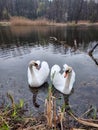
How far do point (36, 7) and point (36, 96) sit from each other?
65.1 m

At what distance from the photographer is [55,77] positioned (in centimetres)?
989

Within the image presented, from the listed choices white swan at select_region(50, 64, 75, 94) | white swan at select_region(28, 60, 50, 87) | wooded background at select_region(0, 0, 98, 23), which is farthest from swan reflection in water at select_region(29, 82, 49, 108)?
wooded background at select_region(0, 0, 98, 23)

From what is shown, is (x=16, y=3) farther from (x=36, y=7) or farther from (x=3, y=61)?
(x=3, y=61)

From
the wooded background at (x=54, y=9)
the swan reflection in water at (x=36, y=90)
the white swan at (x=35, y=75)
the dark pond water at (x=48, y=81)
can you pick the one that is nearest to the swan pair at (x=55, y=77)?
the white swan at (x=35, y=75)

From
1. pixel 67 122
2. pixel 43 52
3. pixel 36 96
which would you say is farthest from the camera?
pixel 43 52

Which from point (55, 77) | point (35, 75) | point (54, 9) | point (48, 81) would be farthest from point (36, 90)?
point (54, 9)

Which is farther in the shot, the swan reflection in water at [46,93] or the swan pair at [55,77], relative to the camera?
the swan pair at [55,77]

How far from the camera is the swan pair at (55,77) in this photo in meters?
9.20

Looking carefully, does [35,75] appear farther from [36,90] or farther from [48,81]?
[48,81]

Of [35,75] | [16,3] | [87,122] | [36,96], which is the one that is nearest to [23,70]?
[35,75]

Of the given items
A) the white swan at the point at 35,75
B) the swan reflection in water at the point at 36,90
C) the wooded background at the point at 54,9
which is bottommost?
the wooded background at the point at 54,9

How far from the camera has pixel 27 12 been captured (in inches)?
2643

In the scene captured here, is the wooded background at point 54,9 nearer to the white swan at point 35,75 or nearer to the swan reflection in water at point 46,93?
the white swan at point 35,75

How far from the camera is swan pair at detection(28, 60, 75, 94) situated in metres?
9.20
